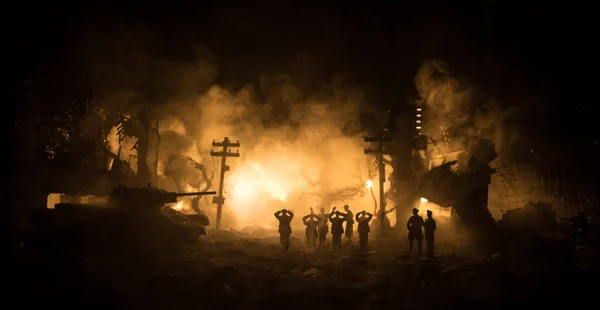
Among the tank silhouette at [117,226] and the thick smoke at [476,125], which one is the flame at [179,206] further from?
the thick smoke at [476,125]

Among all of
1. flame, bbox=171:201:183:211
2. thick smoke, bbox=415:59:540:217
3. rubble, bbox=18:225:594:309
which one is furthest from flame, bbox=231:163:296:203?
rubble, bbox=18:225:594:309

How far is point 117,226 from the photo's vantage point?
15.9m

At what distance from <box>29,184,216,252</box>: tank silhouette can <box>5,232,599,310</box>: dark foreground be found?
565 millimetres

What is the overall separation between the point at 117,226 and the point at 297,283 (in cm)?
762

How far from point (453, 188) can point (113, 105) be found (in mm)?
25929

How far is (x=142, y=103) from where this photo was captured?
34.6 m

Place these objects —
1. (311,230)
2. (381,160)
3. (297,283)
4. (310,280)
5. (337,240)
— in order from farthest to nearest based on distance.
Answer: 1. (381,160)
2. (311,230)
3. (337,240)
4. (310,280)
5. (297,283)

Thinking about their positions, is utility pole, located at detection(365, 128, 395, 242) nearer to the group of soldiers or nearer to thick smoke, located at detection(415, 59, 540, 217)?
the group of soldiers

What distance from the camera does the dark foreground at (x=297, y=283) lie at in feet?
35.5

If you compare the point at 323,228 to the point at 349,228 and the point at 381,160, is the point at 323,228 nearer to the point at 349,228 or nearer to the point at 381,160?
the point at 349,228

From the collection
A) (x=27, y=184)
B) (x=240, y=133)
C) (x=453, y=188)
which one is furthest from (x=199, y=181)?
(x=453, y=188)

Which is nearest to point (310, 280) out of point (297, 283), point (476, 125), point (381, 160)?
point (297, 283)

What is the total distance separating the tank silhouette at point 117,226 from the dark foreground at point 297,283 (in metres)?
0.56

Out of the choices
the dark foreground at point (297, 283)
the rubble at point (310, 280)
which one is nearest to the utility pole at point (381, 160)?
the rubble at point (310, 280)
